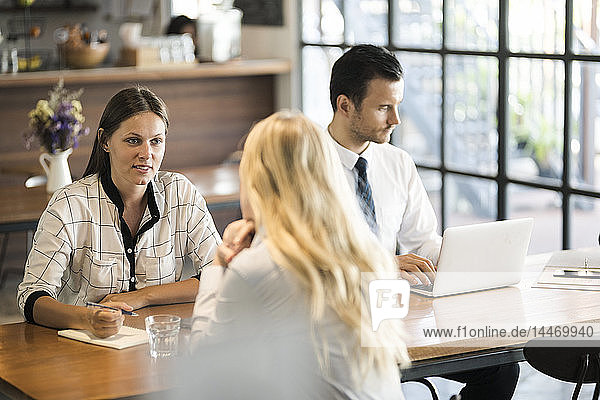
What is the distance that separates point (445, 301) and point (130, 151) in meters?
0.95

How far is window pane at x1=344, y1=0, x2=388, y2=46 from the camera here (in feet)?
17.6

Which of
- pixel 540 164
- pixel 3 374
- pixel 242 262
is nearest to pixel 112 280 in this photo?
pixel 3 374

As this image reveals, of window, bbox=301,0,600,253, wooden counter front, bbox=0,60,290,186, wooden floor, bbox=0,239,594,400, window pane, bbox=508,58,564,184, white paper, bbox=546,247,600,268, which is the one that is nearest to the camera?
white paper, bbox=546,247,600,268

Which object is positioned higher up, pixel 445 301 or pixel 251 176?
pixel 251 176

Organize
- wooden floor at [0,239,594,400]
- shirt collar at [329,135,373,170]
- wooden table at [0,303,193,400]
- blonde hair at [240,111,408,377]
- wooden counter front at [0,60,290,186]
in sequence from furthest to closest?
wooden counter front at [0,60,290,186] → wooden floor at [0,239,594,400] → shirt collar at [329,135,373,170] → wooden table at [0,303,193,400] → blonde hair at [240,111,408,377]

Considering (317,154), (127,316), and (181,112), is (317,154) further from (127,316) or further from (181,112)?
(181,112)

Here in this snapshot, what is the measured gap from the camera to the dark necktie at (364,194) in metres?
3.05

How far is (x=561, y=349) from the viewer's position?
233 cm

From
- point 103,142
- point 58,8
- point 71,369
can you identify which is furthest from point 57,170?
point 58,8

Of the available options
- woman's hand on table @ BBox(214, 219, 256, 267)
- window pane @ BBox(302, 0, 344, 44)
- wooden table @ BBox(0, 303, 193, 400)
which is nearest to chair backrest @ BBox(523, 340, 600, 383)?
woman's hand on table @ BBox(214, 219, 256, 267)

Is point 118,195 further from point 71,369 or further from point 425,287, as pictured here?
point 425,287

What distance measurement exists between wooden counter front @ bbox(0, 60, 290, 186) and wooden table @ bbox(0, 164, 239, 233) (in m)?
0.51

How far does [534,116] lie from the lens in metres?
4.60

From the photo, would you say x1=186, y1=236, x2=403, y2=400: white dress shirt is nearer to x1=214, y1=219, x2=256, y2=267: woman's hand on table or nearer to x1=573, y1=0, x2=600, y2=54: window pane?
x1=214, y1=219, x2=256, y2=267: woman's hand on table
